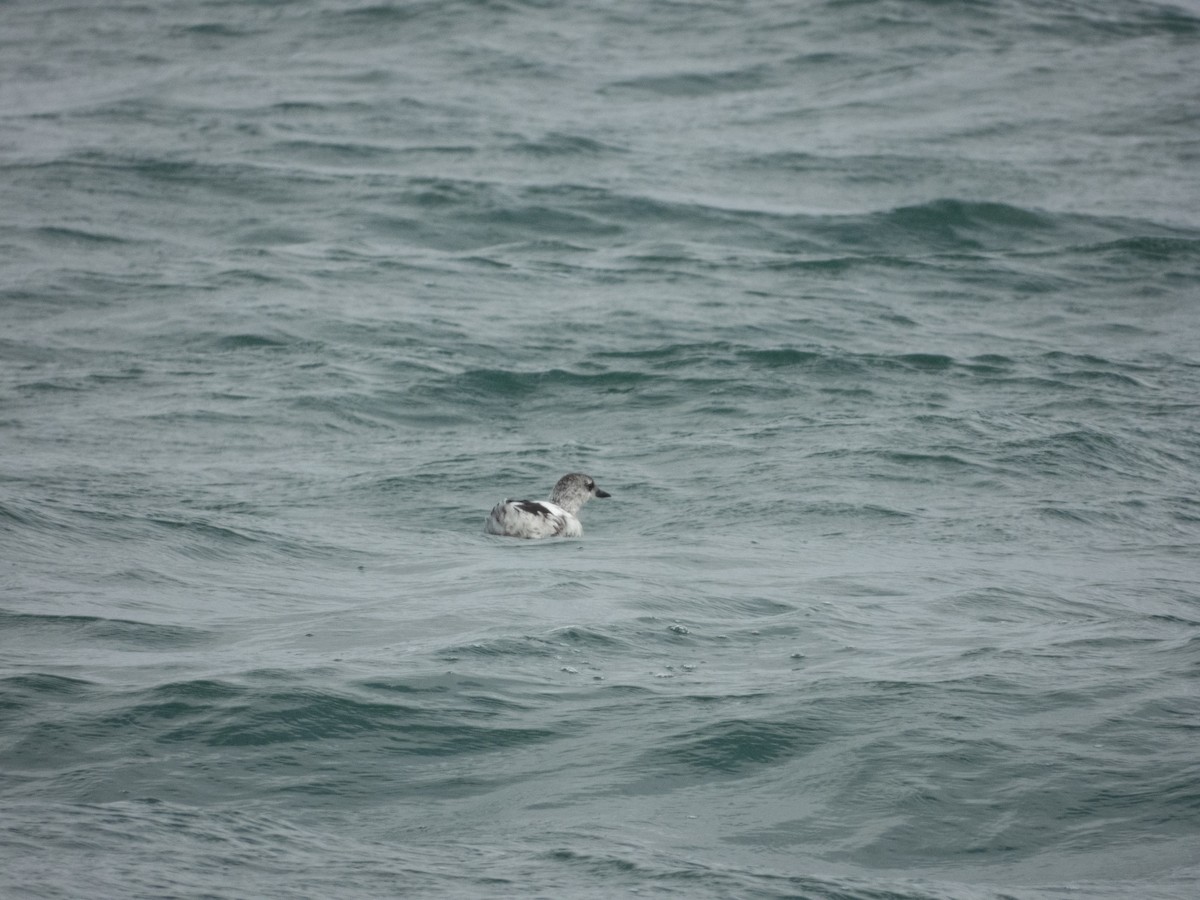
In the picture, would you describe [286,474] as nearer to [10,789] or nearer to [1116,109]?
[10,789]

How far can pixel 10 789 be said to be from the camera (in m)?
5.93

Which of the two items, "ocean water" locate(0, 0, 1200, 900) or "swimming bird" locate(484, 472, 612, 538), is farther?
"swimming bird" locate(484, 472, 612, 538)

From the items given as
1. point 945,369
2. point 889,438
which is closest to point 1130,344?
point 945,369

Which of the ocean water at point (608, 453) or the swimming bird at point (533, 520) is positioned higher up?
the ocean water at point (608, 453)

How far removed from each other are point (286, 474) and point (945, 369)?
19.9ft

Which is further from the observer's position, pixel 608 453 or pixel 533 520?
pixel 608 453

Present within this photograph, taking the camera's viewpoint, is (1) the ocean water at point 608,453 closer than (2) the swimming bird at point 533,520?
Yes

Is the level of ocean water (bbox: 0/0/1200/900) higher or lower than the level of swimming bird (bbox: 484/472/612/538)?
higher

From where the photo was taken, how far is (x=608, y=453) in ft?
44.1

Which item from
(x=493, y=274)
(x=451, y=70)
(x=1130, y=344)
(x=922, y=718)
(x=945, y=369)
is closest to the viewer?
(x=922, y=718)

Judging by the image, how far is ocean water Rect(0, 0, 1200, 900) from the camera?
6102 mm

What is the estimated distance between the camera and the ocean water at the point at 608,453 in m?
6.10

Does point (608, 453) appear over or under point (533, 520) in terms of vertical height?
under

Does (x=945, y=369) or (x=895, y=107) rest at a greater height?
(x=895, y=107)
